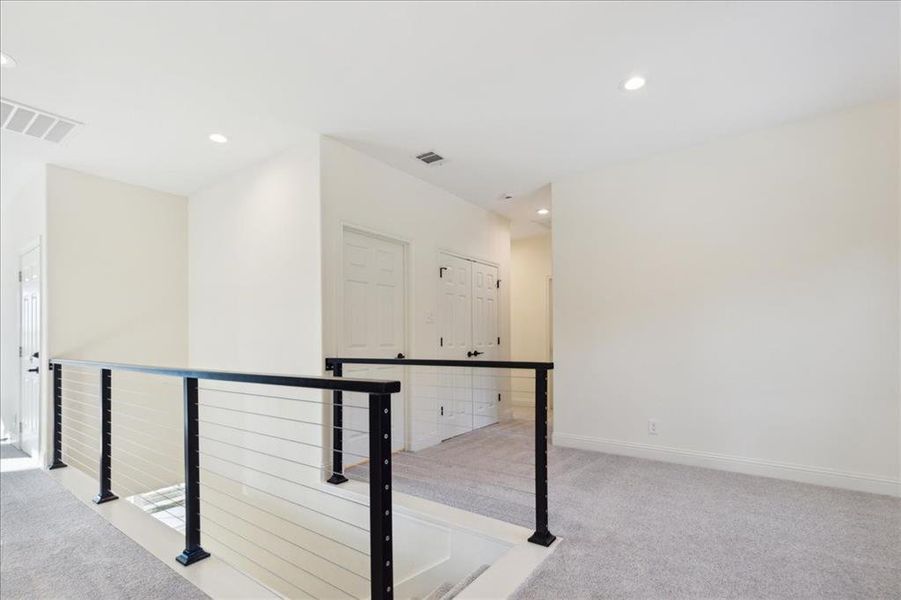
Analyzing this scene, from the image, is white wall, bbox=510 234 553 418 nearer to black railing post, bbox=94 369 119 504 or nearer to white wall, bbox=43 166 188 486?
white wall, bbox=43 166 188 486

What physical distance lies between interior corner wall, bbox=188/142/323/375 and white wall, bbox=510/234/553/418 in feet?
12.7

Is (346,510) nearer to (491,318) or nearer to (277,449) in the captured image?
(277,449)

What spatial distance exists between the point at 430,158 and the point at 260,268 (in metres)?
1.79

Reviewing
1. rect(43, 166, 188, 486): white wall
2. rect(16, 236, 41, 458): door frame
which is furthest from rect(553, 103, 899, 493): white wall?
rect(16, 236, 41, 458): door frame

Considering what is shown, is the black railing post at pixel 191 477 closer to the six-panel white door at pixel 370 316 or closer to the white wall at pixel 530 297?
the six-panel white door at pixel 370 316

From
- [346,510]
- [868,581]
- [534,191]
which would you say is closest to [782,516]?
[868,581]

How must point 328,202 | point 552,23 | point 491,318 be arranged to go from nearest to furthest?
point 552,23 < point 328,202 < point 491,318

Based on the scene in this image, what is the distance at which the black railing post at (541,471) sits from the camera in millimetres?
2189

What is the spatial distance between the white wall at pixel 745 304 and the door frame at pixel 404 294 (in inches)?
56.5

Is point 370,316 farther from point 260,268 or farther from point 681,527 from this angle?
point 681,527

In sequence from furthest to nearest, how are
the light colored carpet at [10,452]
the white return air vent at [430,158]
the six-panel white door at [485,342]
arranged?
the six-panel white door at [485,342] → the light colored carpet at [10,452] → the white return air vent at [430,158]

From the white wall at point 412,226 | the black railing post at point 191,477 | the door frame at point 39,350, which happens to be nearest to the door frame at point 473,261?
the white wall at point 412,226

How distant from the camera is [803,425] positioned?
10.4ft

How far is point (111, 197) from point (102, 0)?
2.90 meters
